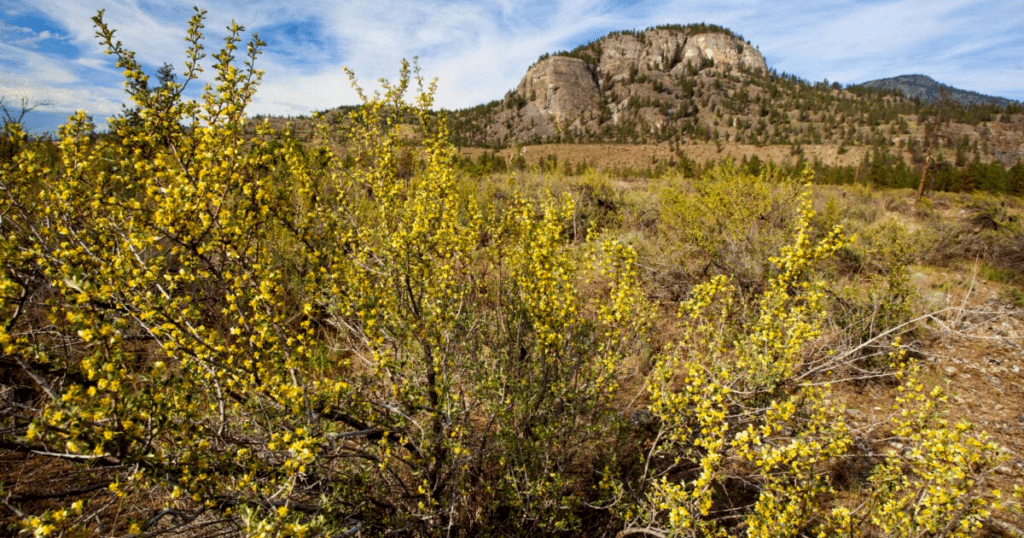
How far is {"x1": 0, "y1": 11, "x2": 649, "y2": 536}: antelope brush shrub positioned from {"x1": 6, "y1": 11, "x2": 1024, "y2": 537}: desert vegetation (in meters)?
0.02

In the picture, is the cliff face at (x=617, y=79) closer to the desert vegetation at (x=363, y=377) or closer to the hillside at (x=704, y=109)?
the hillside at (x=704, y=109)

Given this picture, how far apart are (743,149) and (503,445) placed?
261 feet

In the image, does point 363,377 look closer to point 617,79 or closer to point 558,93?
point 558,93

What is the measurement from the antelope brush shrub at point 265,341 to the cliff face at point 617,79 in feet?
308

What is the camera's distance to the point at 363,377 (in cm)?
307

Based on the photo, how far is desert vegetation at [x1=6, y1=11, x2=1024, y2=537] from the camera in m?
1.92

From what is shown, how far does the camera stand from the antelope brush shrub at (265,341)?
1.83 m

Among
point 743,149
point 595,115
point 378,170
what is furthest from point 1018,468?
point 595,115

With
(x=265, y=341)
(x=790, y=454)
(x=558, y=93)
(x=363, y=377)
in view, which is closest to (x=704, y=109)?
(x=558, y=93)

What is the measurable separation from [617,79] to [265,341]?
141021 mm

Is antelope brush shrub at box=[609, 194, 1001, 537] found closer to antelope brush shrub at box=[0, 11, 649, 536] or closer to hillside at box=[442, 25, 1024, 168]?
antelope brush shrub at box=[0, 11, 649, 536]

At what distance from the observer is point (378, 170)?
3689mm

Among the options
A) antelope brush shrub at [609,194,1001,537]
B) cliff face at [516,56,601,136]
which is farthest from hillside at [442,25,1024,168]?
antelope brush shrub at [609,194,1001,537]

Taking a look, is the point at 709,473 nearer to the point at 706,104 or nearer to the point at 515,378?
the point at 515,378
